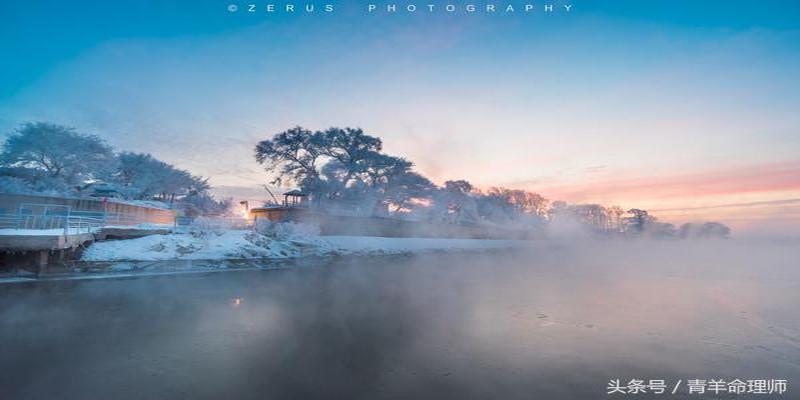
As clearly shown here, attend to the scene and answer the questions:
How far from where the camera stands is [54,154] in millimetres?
37281

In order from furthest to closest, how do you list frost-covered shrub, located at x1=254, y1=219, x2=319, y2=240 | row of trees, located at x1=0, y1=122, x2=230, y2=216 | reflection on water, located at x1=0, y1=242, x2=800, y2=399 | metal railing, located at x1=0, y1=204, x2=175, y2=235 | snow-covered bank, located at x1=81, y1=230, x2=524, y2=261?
1. row of trees, located at x1=0, y1=122, x2=230, y2=216
2. frost-covered shrub, located at x1=254, y1=219, x2=319, y2=240
3. snow-covered bank, located at x1=81, y1=230, x2=524, y2=261
4. metal railing, located at x1=0, y1=204, x2=175, y2=235
5. reflection on water, located at x1=0, y1=242, x2=800, y2=399

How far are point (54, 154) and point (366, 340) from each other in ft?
152

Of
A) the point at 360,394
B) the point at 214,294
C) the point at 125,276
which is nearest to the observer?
the point at 360,394

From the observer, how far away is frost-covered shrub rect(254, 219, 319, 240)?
30.9 metres

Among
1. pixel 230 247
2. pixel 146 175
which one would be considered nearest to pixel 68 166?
pixel 146 175

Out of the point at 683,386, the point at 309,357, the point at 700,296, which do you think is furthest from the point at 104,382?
the point at 700,296

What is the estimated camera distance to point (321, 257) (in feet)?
96.8

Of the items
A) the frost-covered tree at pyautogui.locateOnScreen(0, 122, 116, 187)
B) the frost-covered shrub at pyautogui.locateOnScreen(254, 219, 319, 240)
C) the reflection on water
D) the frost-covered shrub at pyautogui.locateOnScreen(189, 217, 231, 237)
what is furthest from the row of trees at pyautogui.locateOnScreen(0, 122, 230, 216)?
the reflection on water

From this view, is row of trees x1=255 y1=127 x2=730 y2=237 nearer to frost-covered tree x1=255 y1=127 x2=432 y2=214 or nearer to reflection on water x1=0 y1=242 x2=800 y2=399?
frost-covered tree x1=255 y1=127 x2=432 y2=214

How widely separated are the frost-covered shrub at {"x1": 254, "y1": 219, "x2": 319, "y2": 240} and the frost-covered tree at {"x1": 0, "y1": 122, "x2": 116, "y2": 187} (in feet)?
71.2

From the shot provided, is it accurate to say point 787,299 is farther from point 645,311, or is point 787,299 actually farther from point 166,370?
point 166,370

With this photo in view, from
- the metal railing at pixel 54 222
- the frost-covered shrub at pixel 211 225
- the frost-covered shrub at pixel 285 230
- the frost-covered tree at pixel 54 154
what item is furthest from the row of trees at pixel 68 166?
the frost-covered shrub at pixel 285 230

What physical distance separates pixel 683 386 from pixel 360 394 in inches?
226

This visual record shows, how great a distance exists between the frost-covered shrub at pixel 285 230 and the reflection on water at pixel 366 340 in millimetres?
14548
